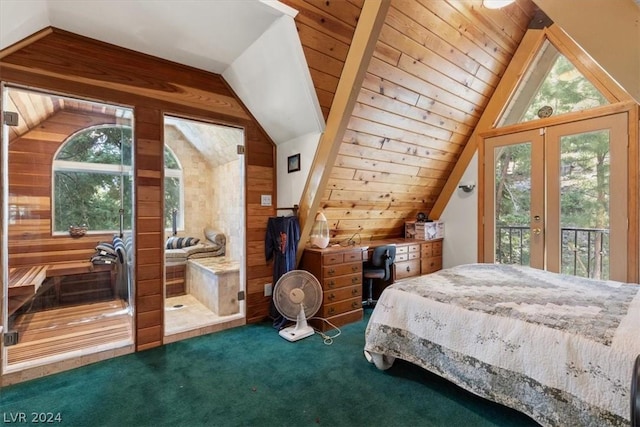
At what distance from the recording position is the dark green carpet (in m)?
1.69

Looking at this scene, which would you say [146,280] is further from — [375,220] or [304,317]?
[375,220]

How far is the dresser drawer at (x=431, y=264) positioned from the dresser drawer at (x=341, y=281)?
1.32 metres

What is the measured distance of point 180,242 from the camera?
4.20 meters

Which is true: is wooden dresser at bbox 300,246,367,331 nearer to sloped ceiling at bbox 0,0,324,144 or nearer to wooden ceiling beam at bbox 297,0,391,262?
wooden ceiling beam at bbox 297,0,391,262

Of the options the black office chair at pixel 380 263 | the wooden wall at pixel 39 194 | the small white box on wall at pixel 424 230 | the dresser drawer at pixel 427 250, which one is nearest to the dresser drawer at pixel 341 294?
the black office chair at pixel 380 263

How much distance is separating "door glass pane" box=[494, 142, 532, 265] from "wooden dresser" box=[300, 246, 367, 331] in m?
1.91

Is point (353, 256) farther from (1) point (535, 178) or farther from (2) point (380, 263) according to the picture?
(1) point (535, 178)

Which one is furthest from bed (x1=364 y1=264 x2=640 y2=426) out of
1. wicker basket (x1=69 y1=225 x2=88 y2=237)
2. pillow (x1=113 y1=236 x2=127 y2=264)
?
wicker basket (x1=69 y1=225 x2=88 y2=237)

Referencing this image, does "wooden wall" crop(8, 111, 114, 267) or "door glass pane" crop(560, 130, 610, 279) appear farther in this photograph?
"door glass pane" crop(560, 130, 610, 279)

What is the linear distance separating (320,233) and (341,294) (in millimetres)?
669

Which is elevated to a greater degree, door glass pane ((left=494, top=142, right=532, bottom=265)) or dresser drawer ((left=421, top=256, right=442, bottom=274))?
door glass pane ((left=494, top=142, right=532, bottom=265))

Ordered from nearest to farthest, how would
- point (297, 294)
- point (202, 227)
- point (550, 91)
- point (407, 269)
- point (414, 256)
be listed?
point (297, 294), point (550, 91), point (407, 269), point (414, 256), point (202, 227)

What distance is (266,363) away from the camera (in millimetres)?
2285

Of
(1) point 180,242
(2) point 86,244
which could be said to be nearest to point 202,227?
(1) point 180,242
